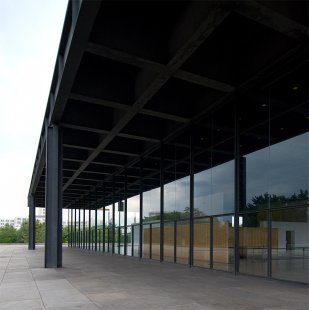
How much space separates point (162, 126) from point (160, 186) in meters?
3.85

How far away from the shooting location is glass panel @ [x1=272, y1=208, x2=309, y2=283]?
1205cm

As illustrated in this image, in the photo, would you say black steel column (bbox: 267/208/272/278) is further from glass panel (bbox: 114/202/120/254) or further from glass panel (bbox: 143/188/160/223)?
glass panel (bbox: 114/202/120/254)

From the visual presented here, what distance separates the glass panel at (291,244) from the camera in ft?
39.5

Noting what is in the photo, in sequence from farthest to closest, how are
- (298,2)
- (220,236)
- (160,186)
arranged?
(160,186) < (220,236) < (298,2)

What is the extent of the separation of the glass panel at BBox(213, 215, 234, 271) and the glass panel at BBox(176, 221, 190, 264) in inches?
107

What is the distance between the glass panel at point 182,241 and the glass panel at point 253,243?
4.81 meters

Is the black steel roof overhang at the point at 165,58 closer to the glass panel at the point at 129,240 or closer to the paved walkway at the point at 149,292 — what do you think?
the paved walkway at the point at 149,292

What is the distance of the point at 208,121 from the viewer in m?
18.0

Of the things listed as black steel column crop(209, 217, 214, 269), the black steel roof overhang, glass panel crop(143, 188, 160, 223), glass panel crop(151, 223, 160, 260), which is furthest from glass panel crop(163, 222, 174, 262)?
black steel column crop(209, 217, 214, 269)

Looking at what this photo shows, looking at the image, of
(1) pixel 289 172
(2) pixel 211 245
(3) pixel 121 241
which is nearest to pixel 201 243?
(2) pixel 211 245

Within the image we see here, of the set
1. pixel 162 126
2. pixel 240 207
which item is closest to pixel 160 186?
pixel 162 126

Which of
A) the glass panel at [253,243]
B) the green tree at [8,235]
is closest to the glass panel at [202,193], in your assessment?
the glass panel at [253,243]

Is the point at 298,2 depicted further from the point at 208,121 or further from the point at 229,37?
the point at 208,121

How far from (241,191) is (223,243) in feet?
7.62
